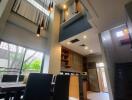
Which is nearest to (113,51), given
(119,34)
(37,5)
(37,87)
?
(119,34)

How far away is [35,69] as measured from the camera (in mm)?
5598

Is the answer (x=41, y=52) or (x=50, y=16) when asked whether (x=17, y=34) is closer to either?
(x=41, y=52)

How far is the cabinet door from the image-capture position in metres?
7.50

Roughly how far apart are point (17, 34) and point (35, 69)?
2218mm

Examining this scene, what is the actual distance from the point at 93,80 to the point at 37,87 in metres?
6.87

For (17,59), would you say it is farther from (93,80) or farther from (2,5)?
(93,80)

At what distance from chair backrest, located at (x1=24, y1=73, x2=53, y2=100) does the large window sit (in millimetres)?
3519

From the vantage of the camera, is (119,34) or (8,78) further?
(119,34)

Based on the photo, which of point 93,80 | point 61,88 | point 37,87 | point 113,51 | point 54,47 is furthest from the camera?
point 93,80

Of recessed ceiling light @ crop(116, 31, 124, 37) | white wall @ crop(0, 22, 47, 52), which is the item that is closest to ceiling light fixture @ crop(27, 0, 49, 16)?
white wall @ crop(0, 22, 47, 52)

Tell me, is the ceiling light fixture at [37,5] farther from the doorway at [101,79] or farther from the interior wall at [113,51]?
the doorway at [101,79]

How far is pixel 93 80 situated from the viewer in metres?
7.79

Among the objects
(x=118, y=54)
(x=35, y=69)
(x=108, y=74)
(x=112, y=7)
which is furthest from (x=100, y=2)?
(x=35, y=69)

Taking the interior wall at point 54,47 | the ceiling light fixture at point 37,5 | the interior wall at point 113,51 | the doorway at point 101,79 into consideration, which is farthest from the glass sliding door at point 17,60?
the doorway at point 101,79
